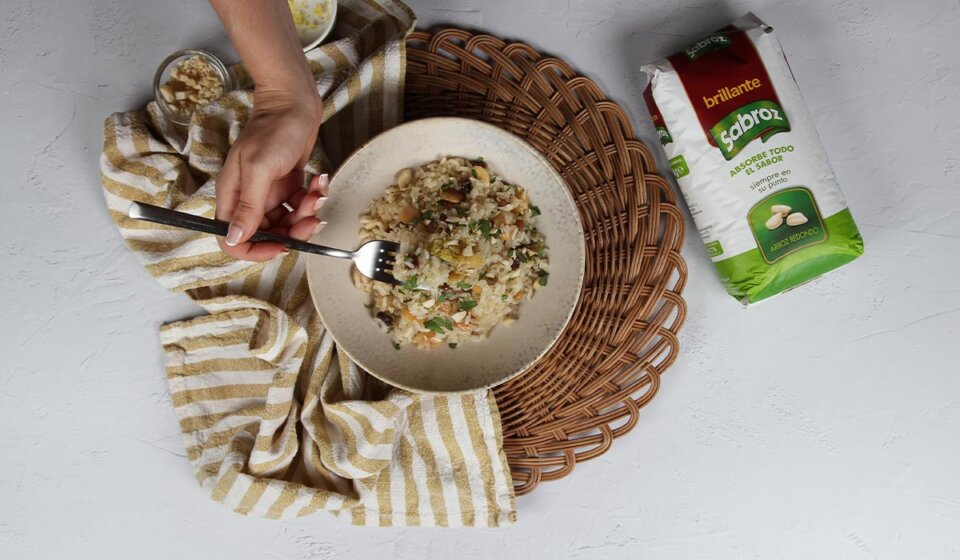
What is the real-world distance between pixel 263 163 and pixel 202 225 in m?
0.19

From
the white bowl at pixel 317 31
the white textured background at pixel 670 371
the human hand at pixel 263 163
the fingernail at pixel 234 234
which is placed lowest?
the white textured background at pixel 670 371

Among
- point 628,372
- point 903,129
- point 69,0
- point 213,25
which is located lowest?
point 628,372

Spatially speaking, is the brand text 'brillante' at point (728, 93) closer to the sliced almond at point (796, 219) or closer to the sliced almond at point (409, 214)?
the sliced almond at point (796, 219)

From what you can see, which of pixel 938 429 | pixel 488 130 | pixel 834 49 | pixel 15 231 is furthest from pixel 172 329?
pixel 938 429

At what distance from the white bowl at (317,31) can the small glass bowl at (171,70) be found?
25cm

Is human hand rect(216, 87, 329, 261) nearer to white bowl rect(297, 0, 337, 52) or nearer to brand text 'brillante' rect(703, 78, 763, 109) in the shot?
white bowl rect(297, 0, 337, 52)

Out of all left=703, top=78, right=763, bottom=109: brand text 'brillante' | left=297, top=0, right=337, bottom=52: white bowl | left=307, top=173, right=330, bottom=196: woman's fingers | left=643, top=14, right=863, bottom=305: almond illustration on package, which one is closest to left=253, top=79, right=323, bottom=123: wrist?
left=307, top=173, right=330, bottom=196: woman's fingers

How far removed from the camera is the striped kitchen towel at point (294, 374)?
2002mm

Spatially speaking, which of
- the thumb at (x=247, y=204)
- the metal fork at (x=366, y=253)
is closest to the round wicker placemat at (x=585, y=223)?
the metal fork at (x=366, y=253)

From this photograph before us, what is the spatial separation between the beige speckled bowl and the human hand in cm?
15

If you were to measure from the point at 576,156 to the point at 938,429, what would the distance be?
1.41 meters

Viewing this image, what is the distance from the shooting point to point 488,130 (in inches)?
75.6

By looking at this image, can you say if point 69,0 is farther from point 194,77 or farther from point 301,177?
point 301,177

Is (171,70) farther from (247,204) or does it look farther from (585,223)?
(585,223)
